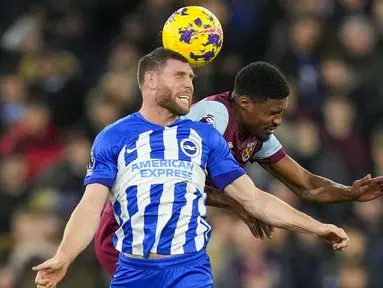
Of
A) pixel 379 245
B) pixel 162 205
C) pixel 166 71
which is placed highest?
pixel 166 71

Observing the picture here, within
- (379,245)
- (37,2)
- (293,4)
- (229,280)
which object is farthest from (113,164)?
(37,2)

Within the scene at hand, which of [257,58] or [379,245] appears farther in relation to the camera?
[257,58]

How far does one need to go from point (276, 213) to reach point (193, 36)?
1177 millimetres

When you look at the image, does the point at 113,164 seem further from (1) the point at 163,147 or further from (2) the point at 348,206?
(2) the point at 348,206

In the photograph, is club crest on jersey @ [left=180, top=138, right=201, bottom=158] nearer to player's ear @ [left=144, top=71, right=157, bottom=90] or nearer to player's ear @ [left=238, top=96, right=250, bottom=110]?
player's ear @ [left=144, top=71, right=157, bottom=90]

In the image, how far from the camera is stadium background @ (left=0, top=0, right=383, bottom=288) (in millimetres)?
10750

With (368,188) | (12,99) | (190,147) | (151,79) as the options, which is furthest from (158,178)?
(12,99)

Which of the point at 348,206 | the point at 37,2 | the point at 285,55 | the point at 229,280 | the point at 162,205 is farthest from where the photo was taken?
the point at 37,2

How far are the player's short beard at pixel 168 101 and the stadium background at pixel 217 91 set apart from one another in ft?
13.0

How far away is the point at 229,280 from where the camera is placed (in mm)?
10469

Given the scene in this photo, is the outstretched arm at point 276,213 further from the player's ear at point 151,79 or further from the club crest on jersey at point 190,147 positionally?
the player's ear at point 151,79

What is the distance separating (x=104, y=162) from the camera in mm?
6625

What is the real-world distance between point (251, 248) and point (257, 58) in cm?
280

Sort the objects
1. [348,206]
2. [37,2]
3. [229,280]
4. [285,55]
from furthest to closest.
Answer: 1. [37,2]
2. [285,55]
3. [348,206]
4. [229,280]
